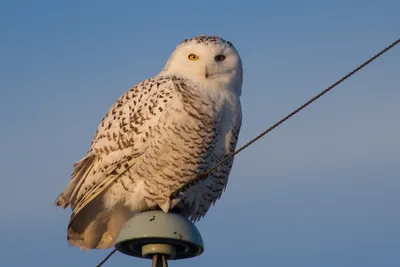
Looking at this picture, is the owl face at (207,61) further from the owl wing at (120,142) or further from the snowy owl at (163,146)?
the owl wing at (120,142)

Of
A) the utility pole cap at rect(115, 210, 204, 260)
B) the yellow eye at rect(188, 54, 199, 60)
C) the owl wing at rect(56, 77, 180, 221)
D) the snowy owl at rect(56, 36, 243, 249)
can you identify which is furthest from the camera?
the yellow eye at rect(188, 54, 199, 60)

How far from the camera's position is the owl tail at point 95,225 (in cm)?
762

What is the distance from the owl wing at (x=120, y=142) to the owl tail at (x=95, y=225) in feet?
0.50

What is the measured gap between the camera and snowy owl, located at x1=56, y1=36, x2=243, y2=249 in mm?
7285

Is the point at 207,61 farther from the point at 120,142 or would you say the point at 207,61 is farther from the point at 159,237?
the point at 159,237

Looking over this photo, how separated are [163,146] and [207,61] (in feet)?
3.03

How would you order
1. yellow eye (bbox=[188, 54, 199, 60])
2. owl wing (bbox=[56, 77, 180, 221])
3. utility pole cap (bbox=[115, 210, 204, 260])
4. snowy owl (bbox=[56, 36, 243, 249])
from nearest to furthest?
utility pole cap (bbox=[115, 210, 204, 260])
snowy owl (bbox=[56, 36, 243, 249])
owl wing (bbox=[56, 77, 180, 221])
yellow eye (bbox=[188, 54, 199, 60])

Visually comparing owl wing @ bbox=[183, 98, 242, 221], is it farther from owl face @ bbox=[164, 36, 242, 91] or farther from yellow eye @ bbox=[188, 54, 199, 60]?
yellow eye @ bbox=[188, 54, 199, 60]

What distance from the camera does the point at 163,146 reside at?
23.8ft

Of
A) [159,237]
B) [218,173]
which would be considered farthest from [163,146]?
[159,237]

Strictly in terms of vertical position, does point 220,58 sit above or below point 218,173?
above

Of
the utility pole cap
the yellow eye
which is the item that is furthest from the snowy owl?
the utility pole cap

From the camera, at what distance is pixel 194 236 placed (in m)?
5.91

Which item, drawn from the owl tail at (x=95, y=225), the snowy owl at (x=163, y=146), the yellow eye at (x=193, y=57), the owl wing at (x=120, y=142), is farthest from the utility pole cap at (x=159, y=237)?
the yellow eye at (x=193, y=57)
